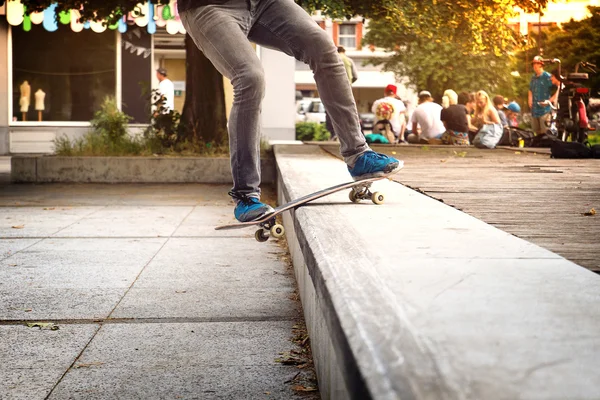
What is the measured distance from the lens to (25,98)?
2378 cm

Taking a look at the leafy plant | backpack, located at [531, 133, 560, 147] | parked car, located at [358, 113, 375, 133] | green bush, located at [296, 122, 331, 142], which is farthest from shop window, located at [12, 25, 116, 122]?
parked car, located at [358, 113, 375, 133]

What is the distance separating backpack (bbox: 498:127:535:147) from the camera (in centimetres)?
1670

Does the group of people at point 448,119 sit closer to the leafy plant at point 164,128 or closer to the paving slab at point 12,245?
the leafy plant at point 164,128

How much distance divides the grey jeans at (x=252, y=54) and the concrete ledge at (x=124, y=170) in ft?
28.7

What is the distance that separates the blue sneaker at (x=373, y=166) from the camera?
4.61m

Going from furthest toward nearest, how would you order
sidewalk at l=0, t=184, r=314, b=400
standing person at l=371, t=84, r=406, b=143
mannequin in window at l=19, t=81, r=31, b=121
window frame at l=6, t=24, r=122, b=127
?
mannequin in window at l=19, t=81, r=31, b=121 < window frame at l=6, t=24, r=122, b=127 < standing person at l=371, t=84, r=406, b=143 < sidewalk at l=0, t=184, r=314, b=400

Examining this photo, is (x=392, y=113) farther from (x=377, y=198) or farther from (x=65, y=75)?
(x=377, y=198)

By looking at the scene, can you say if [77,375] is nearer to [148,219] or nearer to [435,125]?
[148,219]

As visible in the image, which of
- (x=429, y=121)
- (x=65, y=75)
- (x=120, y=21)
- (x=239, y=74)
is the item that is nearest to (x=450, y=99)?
(x=429, y=121)

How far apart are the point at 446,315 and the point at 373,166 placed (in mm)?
2559

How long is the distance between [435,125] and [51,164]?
774cm

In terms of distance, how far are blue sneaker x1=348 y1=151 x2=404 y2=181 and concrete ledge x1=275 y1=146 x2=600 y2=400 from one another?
868mm

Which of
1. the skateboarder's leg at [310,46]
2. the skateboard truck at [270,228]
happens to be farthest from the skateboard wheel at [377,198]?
the skateboard truck at [270,228]

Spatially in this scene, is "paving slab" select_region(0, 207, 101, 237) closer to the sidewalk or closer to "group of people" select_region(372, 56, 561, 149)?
the sidewalk
